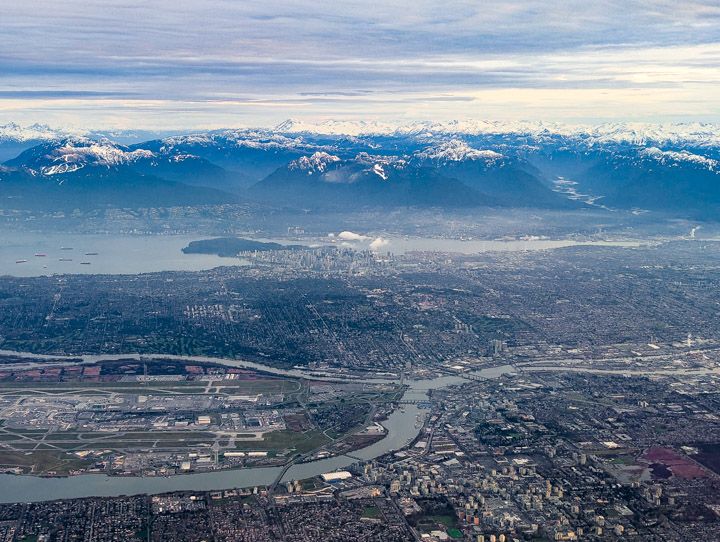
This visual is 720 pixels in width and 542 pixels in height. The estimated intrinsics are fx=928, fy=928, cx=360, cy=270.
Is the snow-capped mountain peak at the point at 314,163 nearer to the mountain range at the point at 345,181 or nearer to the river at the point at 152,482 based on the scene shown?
the mountain range at the point at 345,181

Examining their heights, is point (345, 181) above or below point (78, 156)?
below

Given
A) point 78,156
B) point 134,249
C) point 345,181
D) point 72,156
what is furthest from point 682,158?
point 134,249

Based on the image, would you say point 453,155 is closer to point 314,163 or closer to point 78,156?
point 314,163

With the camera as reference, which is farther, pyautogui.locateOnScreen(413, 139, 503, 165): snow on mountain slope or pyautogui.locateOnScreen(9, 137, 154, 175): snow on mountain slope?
pyautogui.locateOnScreen(413, 139, 503, 165): snow on mountain slope

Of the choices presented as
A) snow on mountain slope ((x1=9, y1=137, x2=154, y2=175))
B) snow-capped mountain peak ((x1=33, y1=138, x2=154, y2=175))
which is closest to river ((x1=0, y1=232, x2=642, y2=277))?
snow-capped mountain peak ((x1=33, y1=138, x2=154, y2=175))

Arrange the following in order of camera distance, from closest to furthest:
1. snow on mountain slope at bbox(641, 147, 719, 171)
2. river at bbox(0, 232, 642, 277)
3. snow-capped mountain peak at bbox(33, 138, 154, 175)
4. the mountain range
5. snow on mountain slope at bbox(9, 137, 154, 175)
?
river at bbox(0, 232, 642, 277)
the mountain range
snow-capped mountain peak at bbox(33, 138, 154, 175)
snow on mountain slope at bbox(9, 137, 154, 175)
snow on mountain slope at bbox(641, 147, 719, 171)

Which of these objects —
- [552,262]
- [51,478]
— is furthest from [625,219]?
[51,478]

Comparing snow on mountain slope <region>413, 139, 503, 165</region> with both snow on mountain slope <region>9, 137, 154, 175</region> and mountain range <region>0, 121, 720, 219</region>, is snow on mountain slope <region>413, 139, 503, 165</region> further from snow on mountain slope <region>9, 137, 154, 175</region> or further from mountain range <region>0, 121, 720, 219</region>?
snow on mountain slope <region>9, 137, 154, 175</region>

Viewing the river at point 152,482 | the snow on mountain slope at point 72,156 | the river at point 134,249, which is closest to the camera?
the river at point 152,482

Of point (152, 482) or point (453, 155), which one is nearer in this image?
point (152, 482)

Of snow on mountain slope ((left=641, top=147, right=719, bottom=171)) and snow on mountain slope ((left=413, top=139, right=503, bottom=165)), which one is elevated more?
snow on mountain slope ((left=641, top=147, right=719, bottom=171))

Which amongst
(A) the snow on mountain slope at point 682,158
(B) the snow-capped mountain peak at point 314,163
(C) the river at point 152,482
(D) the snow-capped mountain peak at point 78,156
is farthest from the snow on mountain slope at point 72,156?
(C) the river at point 152,482

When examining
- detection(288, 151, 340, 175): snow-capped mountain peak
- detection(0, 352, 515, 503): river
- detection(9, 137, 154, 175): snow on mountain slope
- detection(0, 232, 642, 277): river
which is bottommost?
detection(0, 232, 642, 277): river
